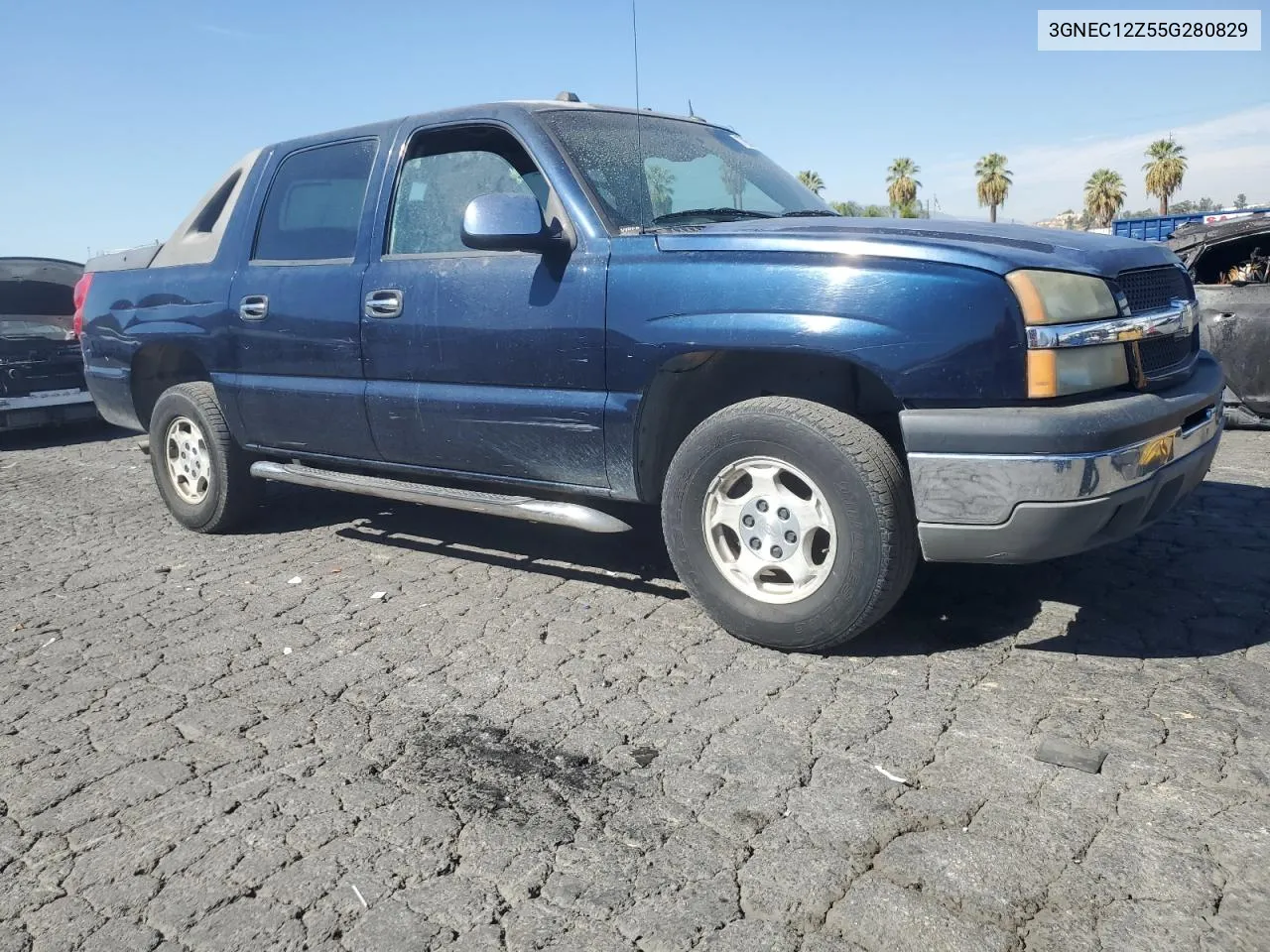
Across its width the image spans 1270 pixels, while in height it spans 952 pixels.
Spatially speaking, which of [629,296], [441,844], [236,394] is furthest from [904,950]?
[236,394]

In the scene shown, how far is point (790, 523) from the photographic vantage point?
3.50 meters

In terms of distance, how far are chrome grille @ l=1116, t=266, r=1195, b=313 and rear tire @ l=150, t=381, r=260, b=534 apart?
4.28 metres

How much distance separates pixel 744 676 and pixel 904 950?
1.41 meters

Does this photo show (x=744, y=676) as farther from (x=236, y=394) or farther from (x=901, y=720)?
(x=236, y=394)

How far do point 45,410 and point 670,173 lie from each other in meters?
7.47

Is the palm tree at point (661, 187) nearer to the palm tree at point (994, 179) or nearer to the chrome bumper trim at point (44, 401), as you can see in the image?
the chrome bumper trim at point (44, 401)

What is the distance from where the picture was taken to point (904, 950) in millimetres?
2033

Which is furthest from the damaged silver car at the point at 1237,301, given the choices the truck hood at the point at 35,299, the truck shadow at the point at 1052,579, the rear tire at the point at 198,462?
the truck hood at the point at 35,299

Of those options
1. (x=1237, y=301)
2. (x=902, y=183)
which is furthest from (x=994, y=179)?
(x=1237, y=301)

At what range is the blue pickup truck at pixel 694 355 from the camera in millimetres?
3107

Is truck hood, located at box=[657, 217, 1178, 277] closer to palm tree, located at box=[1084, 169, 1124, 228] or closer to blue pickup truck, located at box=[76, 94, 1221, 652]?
blue pickup truck, located at box=[76, 94, 1221, 652]

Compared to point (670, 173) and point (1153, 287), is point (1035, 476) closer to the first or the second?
point (1153, 287)

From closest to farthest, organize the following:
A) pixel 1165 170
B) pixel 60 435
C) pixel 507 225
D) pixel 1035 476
A: 1. pixel 1035 476
2. pixel 507 225
3. pixel 60 435
4. pixel 1165 170

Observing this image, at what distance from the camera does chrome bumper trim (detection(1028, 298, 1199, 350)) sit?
3.02 meters
